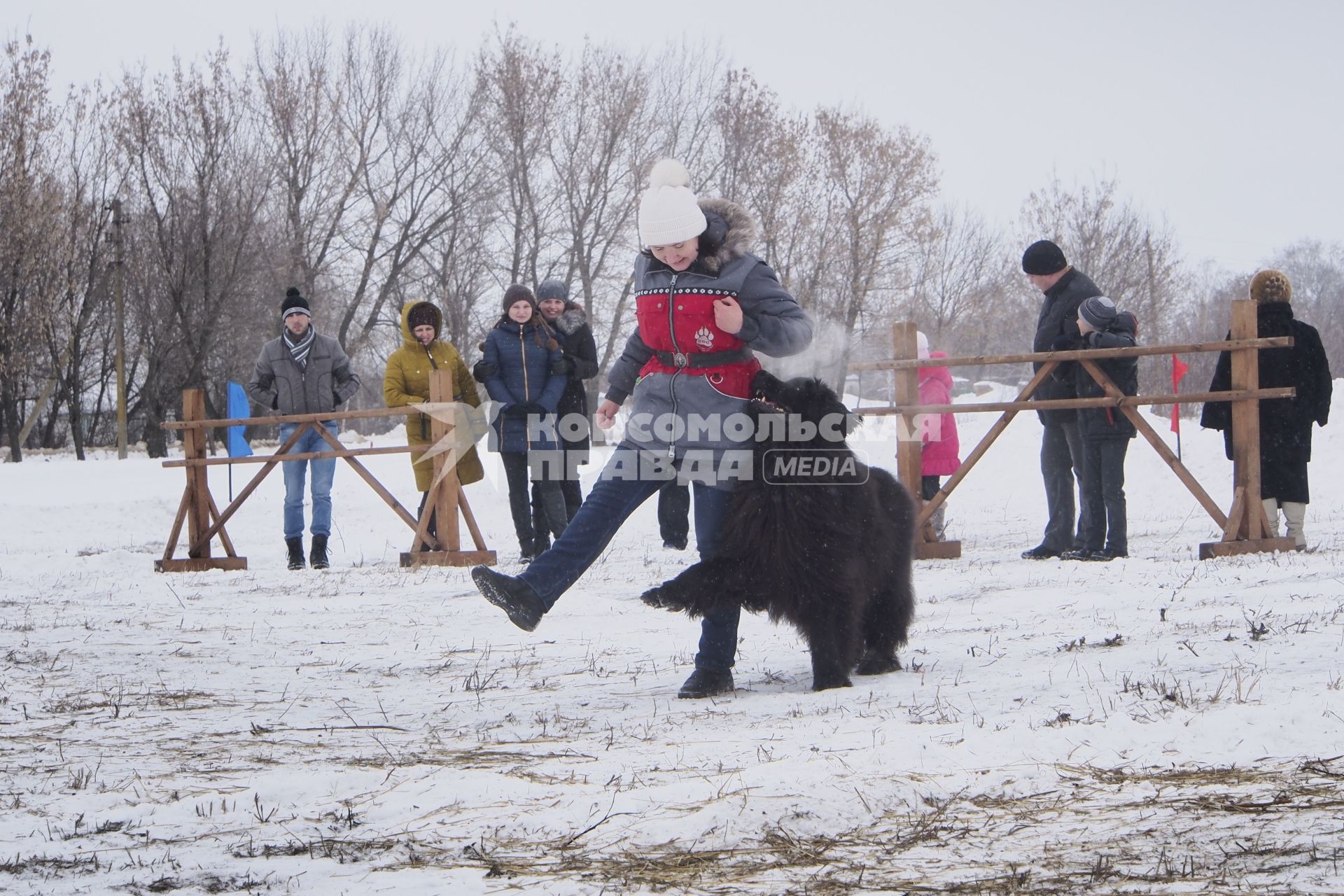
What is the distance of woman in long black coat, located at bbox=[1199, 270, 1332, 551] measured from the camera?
24.8 ft

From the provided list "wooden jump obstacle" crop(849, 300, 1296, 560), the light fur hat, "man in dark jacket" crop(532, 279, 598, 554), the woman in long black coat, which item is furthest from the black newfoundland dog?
"man in dark jacket" crop(532, 279, 598, 554)

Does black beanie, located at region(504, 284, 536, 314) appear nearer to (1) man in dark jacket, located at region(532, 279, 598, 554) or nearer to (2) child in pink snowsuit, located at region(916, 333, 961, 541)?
(1) man in dark jacket, located at region(532, 279, 598, 554)

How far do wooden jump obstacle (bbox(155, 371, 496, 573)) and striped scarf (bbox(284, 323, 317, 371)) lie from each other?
1.32 feet

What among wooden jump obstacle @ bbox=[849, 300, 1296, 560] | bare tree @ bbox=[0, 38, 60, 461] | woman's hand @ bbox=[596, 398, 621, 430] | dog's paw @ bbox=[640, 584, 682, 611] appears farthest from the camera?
bare tree @ bbox=[0, 38, 60, 461]

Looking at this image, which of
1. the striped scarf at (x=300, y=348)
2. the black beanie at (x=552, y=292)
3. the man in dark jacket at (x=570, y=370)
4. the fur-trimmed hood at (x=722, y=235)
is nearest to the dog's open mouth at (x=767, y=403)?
the fur-trimmed hood at (x=722, y=235)

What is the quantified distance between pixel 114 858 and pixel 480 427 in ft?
22.7

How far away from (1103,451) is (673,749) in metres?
5.18

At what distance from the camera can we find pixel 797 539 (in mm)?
3855

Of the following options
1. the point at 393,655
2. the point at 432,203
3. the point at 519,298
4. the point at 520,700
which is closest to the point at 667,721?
the point at 520,700

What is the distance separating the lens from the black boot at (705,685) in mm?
3963

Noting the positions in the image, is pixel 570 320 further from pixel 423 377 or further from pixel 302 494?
pixel 302 494

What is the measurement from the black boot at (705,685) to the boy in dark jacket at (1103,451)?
4134 mm

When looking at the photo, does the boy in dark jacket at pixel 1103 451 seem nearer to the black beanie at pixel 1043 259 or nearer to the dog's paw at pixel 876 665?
the black beanie at pixel 1043 259

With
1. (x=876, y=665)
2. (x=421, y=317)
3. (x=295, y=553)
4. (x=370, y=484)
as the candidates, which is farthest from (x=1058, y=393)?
(x=295, y=553)
